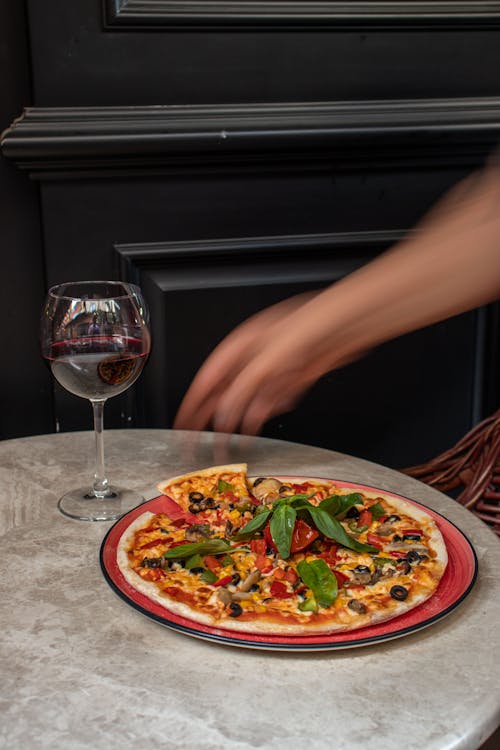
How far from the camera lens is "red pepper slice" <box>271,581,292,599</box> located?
2.98 feet

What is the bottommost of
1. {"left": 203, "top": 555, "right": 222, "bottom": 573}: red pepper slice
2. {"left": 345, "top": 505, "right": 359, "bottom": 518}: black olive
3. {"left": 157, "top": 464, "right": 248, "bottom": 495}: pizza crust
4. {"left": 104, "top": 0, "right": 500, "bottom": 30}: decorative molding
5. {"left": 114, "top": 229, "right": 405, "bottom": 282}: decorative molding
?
{"left": 203, "top": 555, "right": 222, "bottom": 573}: red pepper slice

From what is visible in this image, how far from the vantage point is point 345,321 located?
1.40 metres

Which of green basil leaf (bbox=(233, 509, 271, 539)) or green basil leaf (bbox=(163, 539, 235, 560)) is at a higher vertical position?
green basil leaf (bbox=(233, 509, 271, 539))

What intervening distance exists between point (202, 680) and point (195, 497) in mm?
350

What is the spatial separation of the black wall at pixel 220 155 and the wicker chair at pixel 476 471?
1.49ft

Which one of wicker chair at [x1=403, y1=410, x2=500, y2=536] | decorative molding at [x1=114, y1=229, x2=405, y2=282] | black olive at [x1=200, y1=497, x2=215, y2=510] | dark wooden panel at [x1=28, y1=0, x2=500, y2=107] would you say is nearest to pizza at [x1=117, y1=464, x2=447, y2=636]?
black olive at [x1=200, y1=497, x2=215, y2=510]

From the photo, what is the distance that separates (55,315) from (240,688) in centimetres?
53

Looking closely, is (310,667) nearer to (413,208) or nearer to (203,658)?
(203,658)

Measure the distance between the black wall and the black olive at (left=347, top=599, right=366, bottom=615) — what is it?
1090 mm

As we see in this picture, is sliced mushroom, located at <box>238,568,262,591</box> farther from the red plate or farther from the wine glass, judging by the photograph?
the wine glass

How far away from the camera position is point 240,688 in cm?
79

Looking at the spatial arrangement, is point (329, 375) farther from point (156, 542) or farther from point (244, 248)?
point (156, 542)

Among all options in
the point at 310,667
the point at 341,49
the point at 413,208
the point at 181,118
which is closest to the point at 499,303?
the point at 413,208

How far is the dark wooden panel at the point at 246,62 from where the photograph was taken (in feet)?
5.65
